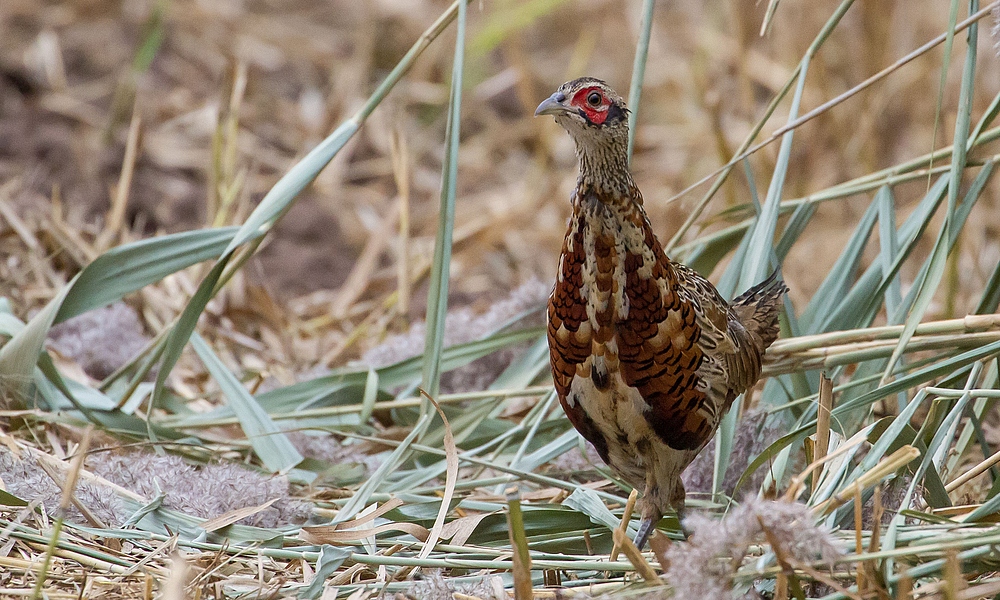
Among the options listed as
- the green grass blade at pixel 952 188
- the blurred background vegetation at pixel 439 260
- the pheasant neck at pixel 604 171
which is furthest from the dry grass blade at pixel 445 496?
the green grass blade at pixel 952 188

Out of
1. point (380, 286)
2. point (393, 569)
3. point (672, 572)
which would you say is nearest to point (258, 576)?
point (393, 569)

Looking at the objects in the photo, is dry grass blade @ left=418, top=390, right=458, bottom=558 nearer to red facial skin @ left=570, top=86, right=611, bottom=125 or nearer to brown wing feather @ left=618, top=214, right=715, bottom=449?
brown wing feather @ left=618, top=214, right=715, bottom=449

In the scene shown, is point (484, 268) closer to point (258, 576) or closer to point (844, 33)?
point (844, 33)

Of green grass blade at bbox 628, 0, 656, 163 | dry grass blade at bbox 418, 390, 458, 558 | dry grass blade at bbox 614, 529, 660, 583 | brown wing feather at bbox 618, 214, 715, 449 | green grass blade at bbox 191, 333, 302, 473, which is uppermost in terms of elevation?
green grass blade at bbox 628, 0, 656, 163

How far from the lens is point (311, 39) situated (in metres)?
6.01

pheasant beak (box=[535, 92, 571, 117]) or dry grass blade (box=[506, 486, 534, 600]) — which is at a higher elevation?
pheasant beak (box=[535, 92, 571, 117])

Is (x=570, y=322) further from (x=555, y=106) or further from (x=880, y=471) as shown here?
(x=880, y=471)

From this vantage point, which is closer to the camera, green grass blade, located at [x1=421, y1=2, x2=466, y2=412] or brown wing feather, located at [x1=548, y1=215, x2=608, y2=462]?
brown wing feather, located at [x1=548, y1=215, x2=608, y2=462]

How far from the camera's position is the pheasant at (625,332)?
176 cm

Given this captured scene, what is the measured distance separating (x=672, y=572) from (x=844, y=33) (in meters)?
4.03

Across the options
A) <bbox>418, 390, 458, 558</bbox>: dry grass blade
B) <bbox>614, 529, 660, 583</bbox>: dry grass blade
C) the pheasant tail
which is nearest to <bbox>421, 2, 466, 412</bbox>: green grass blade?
<bbox>418, 390, 458, 558</bbox>: dry grass blade

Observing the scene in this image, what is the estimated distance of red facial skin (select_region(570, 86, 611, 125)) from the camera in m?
1.75

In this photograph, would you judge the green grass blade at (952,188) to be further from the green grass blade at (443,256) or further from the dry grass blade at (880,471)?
the green grass blade at (443,256)

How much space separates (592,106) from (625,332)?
0.40 metres
